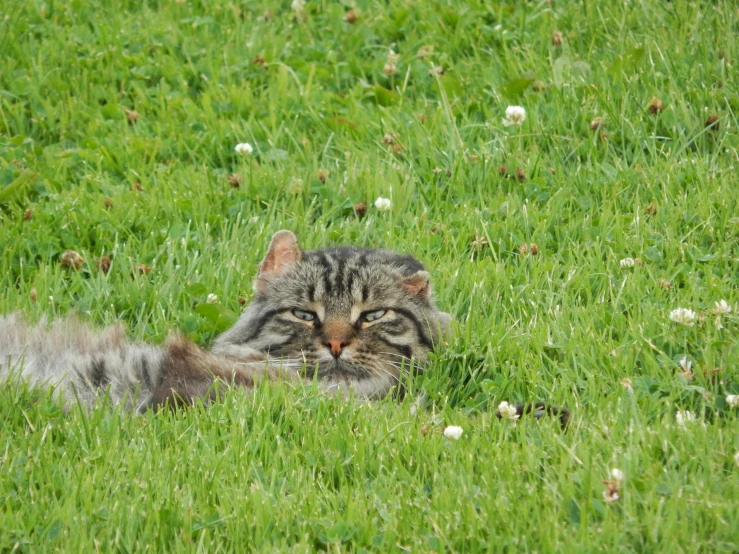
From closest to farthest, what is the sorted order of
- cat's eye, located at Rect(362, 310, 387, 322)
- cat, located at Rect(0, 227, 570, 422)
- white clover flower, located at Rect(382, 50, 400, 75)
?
cat, located at Rect(0, 227, 570, 422)
cat's eye, located at Rect(362, 310, 387, 322)
white clover flower, located at Rect(382, 50, 400, 75)

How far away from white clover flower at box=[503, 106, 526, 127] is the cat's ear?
2144mm

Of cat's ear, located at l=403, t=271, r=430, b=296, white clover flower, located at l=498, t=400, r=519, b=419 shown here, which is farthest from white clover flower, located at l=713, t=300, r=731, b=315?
cat's ear, located at l=403, t=271, r=430, b=296

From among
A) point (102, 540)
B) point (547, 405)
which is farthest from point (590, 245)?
point (102, 540)

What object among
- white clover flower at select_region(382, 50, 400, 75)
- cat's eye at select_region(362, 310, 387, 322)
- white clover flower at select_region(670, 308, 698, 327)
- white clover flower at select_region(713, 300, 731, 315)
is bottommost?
cat's eye at select_region(362, 310, 387, 322)

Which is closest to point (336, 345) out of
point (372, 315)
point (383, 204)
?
point (372, 315)

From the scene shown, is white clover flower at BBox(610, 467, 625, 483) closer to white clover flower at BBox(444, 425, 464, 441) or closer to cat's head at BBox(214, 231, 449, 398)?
white clover flower at BBox(444, 425, 464, 441)

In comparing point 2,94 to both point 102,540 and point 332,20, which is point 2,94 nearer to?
point 332,20

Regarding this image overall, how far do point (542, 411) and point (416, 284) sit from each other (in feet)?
4.33

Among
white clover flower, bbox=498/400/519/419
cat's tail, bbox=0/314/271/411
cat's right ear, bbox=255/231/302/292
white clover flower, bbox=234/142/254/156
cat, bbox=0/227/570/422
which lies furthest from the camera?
white clover flower, bbox=234/142/254/156

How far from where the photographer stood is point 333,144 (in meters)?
7.89

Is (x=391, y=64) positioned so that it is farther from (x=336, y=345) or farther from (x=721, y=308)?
(x=721, y=308)

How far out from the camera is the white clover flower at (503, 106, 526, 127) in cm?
743

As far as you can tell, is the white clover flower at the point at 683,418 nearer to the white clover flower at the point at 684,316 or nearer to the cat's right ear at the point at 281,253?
the white clover flower at the point at 684,316

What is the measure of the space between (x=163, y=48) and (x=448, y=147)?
3.05 metres
